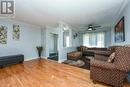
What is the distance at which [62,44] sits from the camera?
5188 mm

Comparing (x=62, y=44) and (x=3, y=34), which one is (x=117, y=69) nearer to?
(x=62, y=44)

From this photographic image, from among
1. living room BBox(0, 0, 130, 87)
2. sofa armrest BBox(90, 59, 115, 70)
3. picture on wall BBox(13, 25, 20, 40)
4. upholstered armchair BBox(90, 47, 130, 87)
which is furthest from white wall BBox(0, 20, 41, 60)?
upholstered armchair BBox(90, 47, 130, 87)

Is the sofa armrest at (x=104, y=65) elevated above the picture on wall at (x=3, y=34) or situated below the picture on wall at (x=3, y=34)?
below

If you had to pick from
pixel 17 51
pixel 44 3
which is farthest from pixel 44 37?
pixel 44 3

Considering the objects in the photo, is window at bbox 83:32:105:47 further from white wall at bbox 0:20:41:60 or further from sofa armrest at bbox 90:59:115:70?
sofa armrest at bbox 90:59:115:70

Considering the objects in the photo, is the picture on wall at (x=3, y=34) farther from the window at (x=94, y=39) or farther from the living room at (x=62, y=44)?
the window at (x=94, y=39)

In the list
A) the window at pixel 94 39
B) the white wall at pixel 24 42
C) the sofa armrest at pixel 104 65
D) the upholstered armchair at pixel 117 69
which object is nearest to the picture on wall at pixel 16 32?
the white wall at pixel 24 42

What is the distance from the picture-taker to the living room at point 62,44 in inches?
91.8

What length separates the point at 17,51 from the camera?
16.3 ft

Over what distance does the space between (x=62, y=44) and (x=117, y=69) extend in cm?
345

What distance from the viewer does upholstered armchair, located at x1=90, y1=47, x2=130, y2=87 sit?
2012 mm

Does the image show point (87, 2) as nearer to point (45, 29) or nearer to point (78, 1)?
point (78, 1)

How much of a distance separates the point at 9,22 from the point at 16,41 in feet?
3.36

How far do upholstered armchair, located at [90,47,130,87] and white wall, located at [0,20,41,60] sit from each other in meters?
4.27
